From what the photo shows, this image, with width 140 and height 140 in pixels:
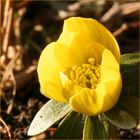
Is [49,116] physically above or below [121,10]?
below

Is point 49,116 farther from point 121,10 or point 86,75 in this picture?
point 121,10

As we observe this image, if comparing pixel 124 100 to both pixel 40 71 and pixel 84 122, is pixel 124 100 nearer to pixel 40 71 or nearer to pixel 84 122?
pixel 84 122

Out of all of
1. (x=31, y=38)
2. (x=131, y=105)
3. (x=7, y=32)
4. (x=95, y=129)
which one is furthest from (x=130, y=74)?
(x=31, y=38)

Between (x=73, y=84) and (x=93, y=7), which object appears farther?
(x=93, y=7)

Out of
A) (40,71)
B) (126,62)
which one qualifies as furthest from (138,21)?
(40,71)

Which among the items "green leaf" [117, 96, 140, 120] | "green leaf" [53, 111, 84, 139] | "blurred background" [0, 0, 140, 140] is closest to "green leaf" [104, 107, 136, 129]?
"green leaf" [117, 96, 140, 120]

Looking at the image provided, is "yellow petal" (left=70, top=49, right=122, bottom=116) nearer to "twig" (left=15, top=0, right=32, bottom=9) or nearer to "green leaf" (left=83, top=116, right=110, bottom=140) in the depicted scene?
"green leaf" (left=83, top=116, right=110, bottom=140)
